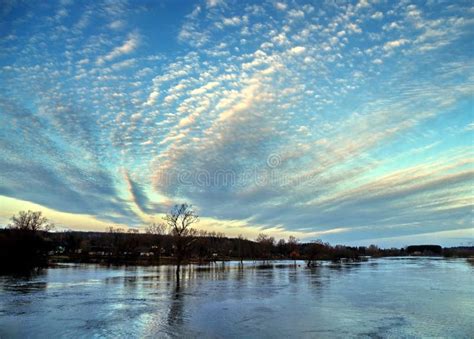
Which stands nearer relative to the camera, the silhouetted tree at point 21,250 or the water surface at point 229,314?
the water surface at point 229,314

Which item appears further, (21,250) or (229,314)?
(21,250)

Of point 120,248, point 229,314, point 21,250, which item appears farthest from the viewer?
point 120,248

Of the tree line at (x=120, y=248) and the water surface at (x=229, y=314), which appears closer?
the water surface at (x=229, y=314)

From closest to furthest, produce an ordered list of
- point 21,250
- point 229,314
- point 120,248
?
point 229,314 → point 21,250 → point 120,248

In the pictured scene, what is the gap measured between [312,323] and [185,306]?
884cm

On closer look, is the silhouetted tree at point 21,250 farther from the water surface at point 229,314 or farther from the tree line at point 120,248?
the water surface at point 229,314

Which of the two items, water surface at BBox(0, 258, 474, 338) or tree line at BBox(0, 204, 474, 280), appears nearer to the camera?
water surface at BBox(0, 258, 474, 338)

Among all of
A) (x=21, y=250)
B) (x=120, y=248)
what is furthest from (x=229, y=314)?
(x=120, y=248)

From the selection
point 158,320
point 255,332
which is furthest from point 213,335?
point 158,320

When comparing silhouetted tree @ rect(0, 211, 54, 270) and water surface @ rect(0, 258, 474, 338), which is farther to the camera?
silhouetted tree @ rect(0, 211, 54, 270)

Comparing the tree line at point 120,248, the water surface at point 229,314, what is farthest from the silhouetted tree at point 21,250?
the water surface at point 229,314

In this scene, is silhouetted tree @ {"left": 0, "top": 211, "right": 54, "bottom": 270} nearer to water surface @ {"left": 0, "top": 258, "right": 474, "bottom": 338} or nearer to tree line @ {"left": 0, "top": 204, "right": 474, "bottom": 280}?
tree line @ {"left": 0, "top": 204, "right": 474, "bottom": 280}

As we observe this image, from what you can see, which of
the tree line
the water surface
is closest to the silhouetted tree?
the tree line

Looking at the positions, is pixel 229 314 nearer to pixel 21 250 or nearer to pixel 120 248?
pixel 21 250
